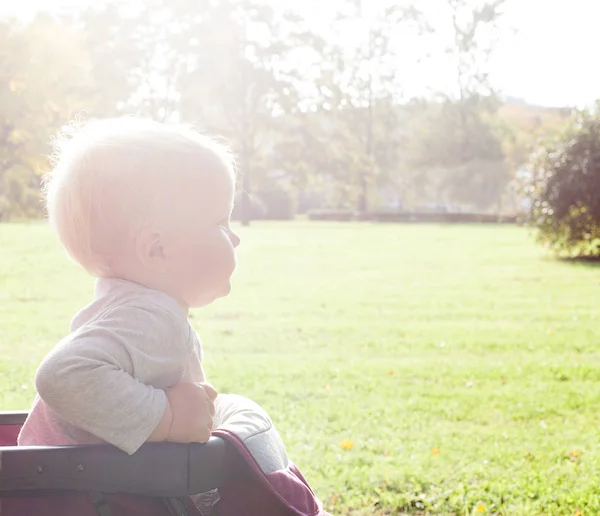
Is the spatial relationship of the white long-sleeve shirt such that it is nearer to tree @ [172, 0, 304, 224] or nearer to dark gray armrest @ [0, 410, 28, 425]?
dark gray armrest @ [0, 410, 28, 425]

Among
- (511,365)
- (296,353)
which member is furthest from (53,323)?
(511,365)

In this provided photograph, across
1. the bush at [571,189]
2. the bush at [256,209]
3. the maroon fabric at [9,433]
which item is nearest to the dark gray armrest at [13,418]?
the maroon fabric at [9,433]

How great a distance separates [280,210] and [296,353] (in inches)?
1031

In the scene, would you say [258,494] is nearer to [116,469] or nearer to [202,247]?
[116,469]

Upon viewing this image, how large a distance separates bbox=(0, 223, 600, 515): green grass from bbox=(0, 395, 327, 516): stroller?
1.41 meters

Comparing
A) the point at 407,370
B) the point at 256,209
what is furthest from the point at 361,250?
the point at 256,209

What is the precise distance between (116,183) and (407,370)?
3.67 meters

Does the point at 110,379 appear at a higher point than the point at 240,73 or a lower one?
lower

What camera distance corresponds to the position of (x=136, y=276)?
5.01ft

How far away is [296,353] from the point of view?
5.55 metres

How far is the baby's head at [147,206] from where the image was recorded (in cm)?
148

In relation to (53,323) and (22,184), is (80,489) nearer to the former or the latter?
(53,323)

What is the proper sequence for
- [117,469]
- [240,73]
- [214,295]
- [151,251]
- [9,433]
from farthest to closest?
[240,73]
[9,433]
[214,295]
[151,251]
[117,469]

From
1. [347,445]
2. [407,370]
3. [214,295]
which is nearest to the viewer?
[214,295]
